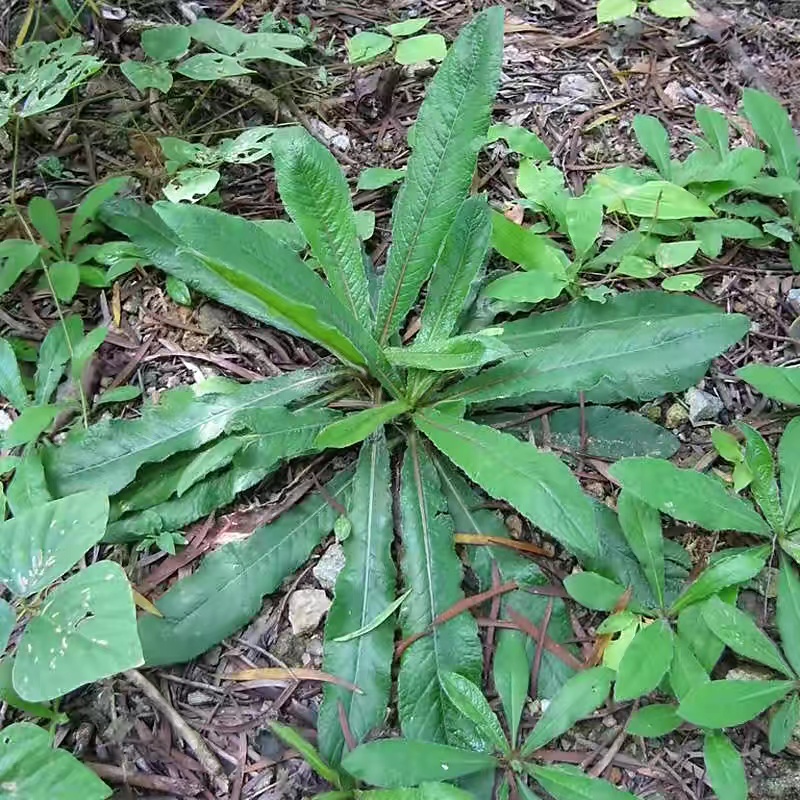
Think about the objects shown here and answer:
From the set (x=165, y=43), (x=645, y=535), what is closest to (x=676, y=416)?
(x=645, y=535)

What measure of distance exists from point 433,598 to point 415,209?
0.83m

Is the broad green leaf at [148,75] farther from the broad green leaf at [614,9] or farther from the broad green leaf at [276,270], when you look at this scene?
the broad green leaf at [614,9]

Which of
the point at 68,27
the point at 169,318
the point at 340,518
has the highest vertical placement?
the point at 68,27

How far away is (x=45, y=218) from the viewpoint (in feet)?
6.02

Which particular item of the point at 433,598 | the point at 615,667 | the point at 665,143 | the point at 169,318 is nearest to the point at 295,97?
the point at 169,318

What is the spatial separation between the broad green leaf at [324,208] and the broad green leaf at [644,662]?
2.81ft

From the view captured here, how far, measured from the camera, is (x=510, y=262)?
1881 millimetres

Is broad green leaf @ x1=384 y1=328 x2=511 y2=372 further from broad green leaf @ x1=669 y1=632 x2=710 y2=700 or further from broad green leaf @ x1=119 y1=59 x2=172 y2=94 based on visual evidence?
broad green leaf @ x1=119 y1=59 x2=172 y2=94

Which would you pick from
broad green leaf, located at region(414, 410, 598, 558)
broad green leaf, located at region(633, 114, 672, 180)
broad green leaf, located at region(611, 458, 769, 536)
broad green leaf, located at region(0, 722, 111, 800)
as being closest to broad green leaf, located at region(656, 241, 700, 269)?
broad green leaf, located at region(633, 114, 672, 180)

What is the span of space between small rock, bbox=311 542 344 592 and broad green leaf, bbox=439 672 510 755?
1.00 feet

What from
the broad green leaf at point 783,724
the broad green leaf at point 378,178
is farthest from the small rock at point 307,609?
the broad green leaf at point 378,178

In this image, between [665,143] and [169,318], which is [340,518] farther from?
[665,143]

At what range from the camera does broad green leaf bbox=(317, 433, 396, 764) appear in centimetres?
134

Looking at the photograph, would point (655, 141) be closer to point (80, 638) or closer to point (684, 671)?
point (684, 671)
